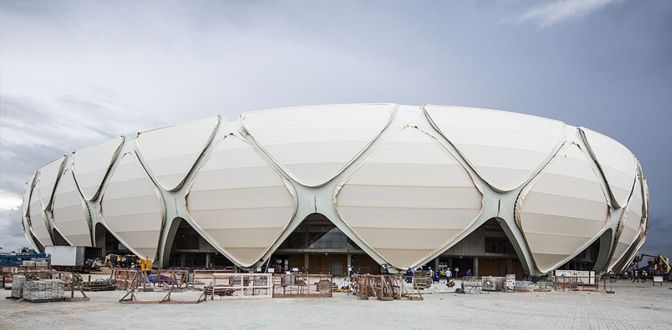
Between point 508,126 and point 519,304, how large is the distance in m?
20.4

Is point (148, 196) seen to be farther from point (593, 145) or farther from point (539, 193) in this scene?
point (593, 145)

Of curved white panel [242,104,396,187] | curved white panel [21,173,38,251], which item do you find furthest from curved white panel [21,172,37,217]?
curved white panel [242,104,396,187]

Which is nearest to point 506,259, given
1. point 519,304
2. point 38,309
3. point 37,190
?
point 519,304

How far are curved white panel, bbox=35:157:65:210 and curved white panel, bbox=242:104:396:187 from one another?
2269 cm

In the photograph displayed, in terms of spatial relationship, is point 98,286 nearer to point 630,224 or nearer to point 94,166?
point 94,166

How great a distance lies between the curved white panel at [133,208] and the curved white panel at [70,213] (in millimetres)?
3742

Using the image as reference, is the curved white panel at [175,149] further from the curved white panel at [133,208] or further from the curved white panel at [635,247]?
the curved white panel at [635,247]

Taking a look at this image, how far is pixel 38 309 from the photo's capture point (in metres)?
17.4

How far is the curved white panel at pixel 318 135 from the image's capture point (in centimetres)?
3800

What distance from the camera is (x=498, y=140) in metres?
39.4

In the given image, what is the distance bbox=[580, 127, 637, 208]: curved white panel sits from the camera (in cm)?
4226

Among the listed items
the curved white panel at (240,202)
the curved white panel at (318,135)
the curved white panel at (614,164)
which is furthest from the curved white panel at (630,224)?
the curved white panel at (240,202)

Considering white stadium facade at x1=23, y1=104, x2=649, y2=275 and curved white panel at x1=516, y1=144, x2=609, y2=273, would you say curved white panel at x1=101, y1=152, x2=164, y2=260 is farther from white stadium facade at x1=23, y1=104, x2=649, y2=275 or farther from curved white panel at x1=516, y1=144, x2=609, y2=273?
curved white panel at x1=516, y1=144, x2=609, y2=273

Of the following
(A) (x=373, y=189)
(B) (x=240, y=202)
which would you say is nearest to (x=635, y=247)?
(A) (x=373, y=189)
